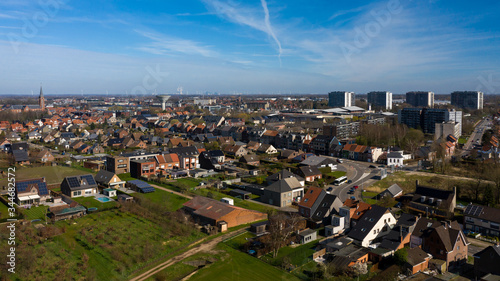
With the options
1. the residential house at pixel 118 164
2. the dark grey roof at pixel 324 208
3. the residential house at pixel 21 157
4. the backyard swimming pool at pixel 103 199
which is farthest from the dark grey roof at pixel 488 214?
the residential house at pixel 21 157

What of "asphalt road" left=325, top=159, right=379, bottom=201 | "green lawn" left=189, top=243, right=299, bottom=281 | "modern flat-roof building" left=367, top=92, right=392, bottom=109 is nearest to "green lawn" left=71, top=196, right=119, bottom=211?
"green lawn" left=189, top=243, right=299, bottom=281

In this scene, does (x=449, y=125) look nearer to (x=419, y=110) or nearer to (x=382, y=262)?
(x=419, y=110)

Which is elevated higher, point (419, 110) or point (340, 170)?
point (419, 110)

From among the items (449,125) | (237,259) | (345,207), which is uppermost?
(449,125)

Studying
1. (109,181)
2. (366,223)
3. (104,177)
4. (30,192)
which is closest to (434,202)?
(366,223)

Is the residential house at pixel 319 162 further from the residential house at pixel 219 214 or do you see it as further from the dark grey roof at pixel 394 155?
the residential house at pixel 219 214

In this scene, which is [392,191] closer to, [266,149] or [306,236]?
[306,236]

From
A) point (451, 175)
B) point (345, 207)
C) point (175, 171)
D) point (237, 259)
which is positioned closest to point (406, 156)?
point (451, 175)
